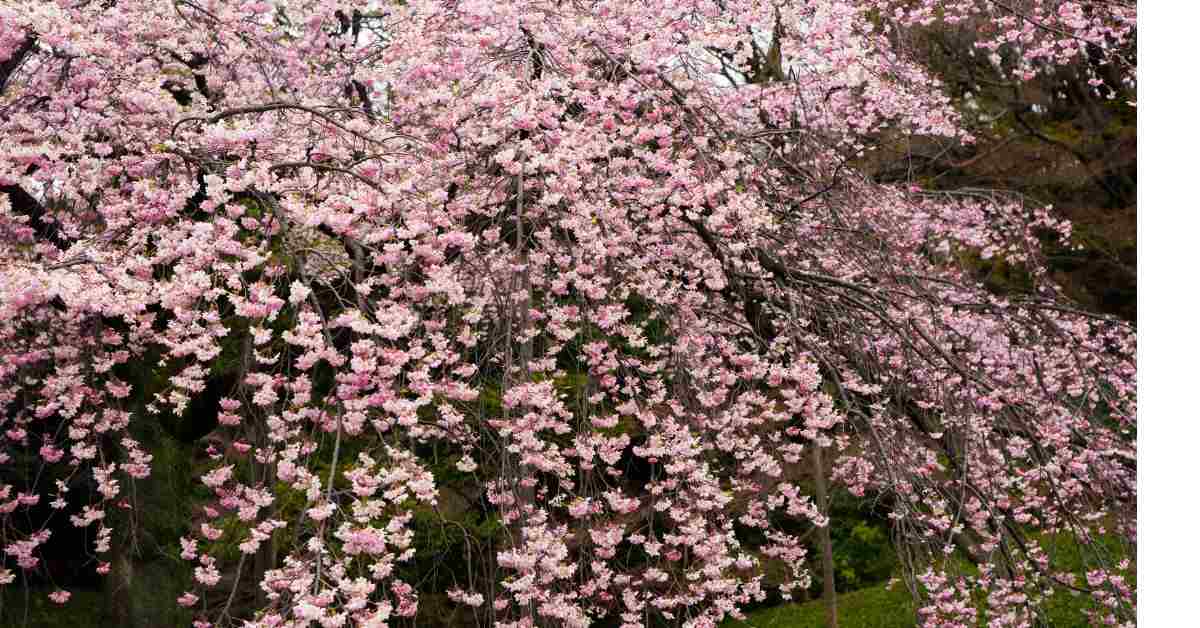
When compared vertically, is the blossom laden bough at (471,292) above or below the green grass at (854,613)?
above

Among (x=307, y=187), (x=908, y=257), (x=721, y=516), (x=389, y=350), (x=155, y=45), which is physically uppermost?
(x=155, y=45)

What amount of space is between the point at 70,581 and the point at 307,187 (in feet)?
10.0

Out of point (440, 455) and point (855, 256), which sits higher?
point (855, 256)

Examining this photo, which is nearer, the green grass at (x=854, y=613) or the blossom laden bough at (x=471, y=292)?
the blossom laden bough at (x=471, y=292)

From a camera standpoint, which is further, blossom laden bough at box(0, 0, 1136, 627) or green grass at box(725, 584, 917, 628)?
green grass at box(725, 584, 917, 628)

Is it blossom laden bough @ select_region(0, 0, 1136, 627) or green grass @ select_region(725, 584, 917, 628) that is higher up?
blossom laden bough @ select_region(0, 0, 1136, 627)

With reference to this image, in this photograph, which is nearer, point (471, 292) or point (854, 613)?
point (471, 292)

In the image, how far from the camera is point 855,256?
4.99m

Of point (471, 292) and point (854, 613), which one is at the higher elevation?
point (471, 292)

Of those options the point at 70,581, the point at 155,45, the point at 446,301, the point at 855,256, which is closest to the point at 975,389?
the point at 855,256
